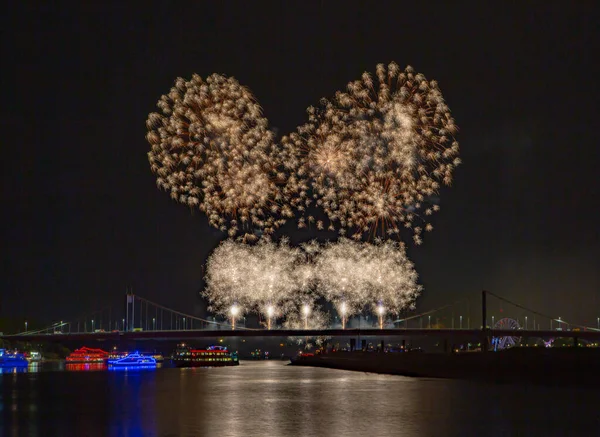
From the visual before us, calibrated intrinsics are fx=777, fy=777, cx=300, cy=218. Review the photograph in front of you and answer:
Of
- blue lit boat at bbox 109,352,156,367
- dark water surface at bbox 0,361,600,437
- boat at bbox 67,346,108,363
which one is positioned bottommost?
boat at bbox 67,346,108,363

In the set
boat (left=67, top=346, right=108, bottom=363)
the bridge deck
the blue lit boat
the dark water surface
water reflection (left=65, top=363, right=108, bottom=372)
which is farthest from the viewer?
boat (left=67, top=346, right=108, bottom=363)

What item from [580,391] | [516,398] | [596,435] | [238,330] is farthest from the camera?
[238,330]

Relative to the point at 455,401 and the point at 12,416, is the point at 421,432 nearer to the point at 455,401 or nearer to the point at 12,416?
the point at 455,401

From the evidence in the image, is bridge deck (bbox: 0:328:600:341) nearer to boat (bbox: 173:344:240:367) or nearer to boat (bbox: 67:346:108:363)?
boat (bbox: 173:344:240:367)

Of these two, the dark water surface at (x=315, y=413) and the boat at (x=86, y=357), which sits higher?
the dark water surface at (x=315, y=413)

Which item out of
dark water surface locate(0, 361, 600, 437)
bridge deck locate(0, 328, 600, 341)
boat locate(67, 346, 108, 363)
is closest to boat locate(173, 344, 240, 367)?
bridge deck locate(0, 328, 600, 341)

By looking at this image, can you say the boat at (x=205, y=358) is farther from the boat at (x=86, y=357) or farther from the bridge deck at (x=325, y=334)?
the boat at (x=86, y=357)

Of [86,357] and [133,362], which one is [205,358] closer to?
[133,362]

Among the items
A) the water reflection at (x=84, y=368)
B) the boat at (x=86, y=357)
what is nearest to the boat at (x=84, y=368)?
the water reflection at (x=84, y=368)

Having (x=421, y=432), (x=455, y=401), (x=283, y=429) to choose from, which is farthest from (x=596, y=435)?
(x=455, y=401)
